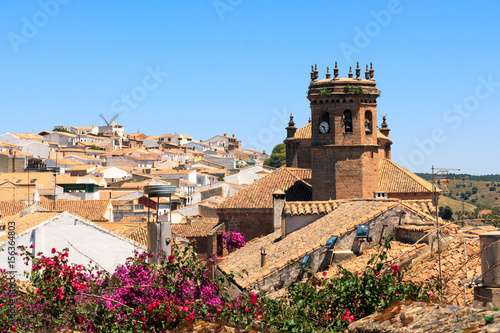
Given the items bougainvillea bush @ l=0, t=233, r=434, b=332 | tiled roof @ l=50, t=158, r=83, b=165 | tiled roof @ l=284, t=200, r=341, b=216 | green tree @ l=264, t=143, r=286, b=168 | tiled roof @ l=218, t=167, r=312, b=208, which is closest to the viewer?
bougainvillea bush @ l=0, t=233, r=434, b=332

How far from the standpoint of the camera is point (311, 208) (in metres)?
23.8

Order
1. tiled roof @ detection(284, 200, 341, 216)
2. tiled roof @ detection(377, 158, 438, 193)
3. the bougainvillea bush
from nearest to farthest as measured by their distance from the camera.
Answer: the bougainvillea bush, tiled roof @ detection(284, 200, 341, 216), tiled roof @ detection(377, 158, 438, 193)

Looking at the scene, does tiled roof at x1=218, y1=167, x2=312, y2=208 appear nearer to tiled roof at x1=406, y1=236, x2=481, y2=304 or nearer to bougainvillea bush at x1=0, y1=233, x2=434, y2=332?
tiled roof at x1=406, y1=236, x2=481, y2=304

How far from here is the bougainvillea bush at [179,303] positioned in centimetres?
993

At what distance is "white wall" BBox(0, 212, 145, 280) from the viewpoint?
72.5 feet

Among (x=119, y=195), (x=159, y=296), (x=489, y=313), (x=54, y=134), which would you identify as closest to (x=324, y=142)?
(x=159, y=296)

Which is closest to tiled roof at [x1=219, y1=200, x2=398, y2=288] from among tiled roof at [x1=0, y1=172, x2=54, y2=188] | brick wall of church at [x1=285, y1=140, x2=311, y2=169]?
brick wall of church at [x1=285, y1=140, x2=311, y2=169]

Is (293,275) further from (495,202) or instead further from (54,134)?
(54,134)

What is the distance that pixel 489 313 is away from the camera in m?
7.32

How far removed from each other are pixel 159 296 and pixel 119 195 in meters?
58.9

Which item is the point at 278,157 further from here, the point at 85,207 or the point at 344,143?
the point at 344,143

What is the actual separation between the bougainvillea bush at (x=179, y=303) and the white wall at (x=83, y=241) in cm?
1005

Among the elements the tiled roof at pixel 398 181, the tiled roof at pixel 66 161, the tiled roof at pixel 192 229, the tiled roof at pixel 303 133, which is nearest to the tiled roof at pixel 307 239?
the tiled roof at pixel 398 181

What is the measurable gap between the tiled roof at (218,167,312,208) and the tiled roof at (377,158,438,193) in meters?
3.58
